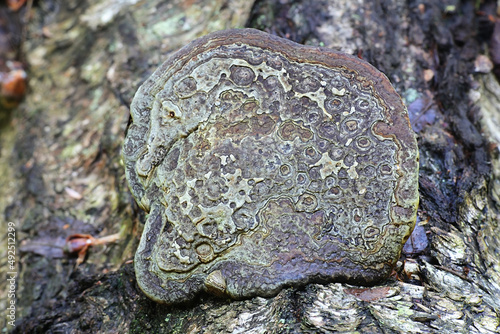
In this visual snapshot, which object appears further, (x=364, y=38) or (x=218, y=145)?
(x=364, y=38)

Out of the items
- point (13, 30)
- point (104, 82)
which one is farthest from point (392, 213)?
point (13, 30)

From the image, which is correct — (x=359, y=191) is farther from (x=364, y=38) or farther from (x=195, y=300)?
(x=364, y=38)

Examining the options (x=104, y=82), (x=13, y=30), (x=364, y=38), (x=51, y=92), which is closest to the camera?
(x=364, y=38)

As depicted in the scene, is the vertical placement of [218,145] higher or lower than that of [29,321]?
higher
